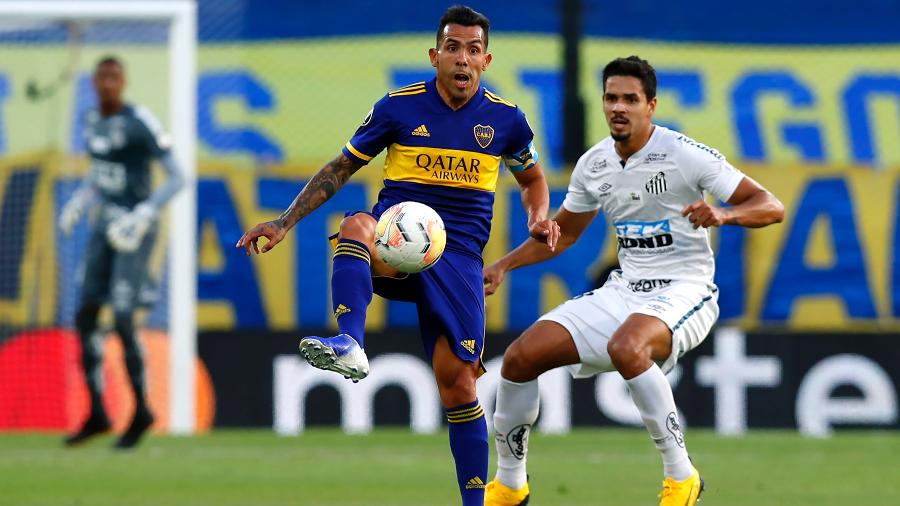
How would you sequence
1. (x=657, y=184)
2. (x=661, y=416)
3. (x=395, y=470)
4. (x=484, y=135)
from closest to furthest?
(x=484, y=135), (x=661, y=416), (x=657, y=184), (x=395, y=470)

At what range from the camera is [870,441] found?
1251 centimetres

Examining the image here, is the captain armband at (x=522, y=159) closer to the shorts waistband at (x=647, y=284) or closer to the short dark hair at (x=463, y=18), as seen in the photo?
the short dark hair at (x=463, y=18)

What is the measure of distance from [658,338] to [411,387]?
6059 millimetres

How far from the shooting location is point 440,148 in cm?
711

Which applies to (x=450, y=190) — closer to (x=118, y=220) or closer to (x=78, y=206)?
(x=118, y=220)

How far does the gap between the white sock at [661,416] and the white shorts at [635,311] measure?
263mm

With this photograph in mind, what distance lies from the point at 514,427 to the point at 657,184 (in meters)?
1.27

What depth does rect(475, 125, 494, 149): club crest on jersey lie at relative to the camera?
716cm

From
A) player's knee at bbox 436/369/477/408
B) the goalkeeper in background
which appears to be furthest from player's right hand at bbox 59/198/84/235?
player's knee at bbox 436/369/477/408

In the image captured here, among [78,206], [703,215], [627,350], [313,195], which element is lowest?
[627,350]

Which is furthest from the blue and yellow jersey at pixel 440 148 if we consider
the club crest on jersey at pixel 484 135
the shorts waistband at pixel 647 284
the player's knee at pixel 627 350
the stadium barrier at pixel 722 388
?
the stadium barrier at pixel 722 388

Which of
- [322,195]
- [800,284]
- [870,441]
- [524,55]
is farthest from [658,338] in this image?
[524,55]

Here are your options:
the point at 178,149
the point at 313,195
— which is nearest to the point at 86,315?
the point at 178,149

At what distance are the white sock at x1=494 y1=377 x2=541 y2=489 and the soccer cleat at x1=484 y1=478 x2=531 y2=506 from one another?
0.02 metres
